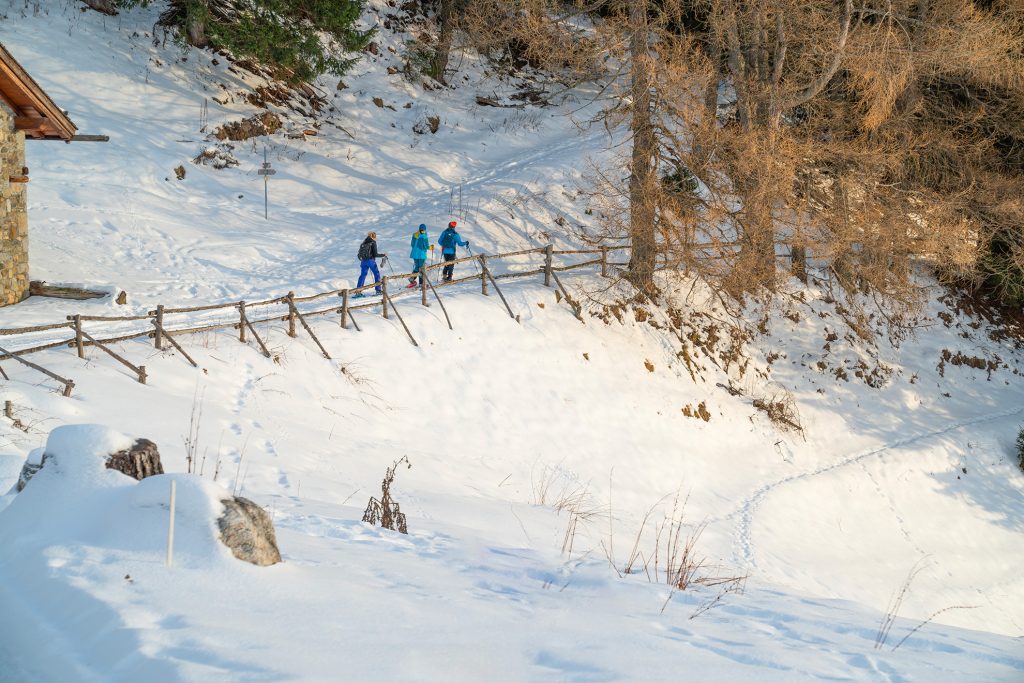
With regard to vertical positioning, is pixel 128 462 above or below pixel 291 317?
below

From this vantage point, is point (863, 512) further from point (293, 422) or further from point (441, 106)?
point (441, 106)

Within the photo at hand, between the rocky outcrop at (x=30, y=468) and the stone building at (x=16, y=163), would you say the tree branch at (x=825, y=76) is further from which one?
the rocky outcrop at (x=30, y=468)

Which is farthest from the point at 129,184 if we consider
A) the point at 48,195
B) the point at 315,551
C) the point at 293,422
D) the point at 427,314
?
the point at 315,551

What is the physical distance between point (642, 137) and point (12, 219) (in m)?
11.3

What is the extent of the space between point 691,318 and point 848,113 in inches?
319

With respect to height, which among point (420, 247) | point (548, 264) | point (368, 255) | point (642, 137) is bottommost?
point (368, 255)

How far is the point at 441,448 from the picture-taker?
12.4 meters

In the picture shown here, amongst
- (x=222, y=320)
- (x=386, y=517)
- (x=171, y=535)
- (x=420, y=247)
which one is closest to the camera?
(x=171, y=535)

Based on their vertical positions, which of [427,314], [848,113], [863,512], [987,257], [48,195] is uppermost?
[848,113]

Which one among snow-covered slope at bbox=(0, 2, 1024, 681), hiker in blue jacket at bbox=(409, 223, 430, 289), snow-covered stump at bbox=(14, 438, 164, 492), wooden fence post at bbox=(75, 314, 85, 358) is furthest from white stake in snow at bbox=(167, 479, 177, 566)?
hiker in blue jacket at bbox=(409, 223, 430, 289)

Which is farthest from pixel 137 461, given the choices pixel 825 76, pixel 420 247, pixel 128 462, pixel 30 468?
pixel 825 76

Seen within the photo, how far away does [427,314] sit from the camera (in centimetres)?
1475

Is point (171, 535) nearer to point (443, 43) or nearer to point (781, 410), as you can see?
point (781, 410)

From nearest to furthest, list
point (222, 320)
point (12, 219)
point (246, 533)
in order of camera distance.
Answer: point (246, 533)
point (222, 320)
point (12, 219)
